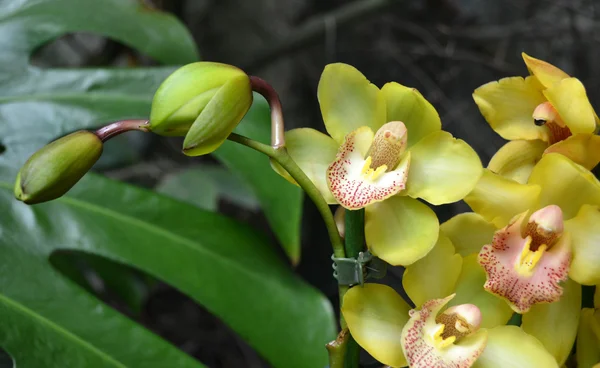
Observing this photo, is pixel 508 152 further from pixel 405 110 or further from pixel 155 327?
pixel 155 327

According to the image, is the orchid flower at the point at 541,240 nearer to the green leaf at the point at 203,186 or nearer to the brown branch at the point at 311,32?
the green leaf at the point at 203,186

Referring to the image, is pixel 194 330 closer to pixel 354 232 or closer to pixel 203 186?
pixel 203 186

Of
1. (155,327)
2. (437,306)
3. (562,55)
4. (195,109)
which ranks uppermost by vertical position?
(195,109)

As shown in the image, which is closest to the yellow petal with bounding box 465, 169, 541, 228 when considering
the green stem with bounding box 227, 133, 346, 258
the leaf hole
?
the green stem with bounding box 227, 133, 346, 258

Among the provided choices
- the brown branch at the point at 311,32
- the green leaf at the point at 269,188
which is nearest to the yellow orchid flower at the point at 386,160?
the green leaf at the point at 269,188

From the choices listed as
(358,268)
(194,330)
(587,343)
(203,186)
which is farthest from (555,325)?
(194,330)

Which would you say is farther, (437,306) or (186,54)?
(186,54)

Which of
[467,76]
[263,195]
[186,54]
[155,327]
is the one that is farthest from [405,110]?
[155,327]
